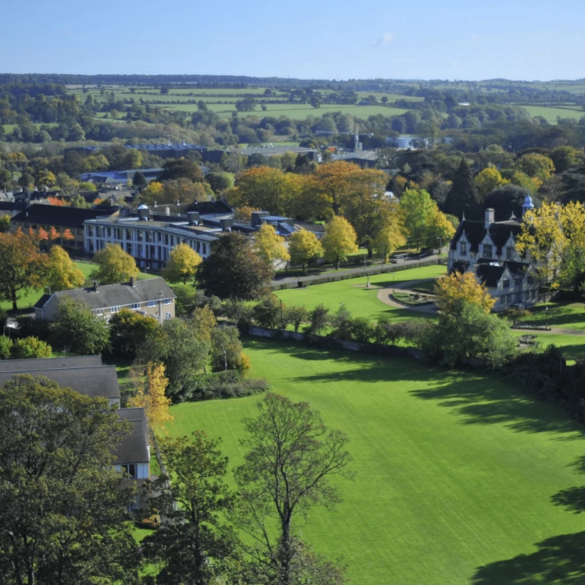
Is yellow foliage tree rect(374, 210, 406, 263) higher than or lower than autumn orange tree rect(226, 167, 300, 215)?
lower

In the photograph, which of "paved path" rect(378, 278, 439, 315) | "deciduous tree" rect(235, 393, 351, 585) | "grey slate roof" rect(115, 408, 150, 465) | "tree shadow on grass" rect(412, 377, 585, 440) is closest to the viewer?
"deciduous tree" rect(235, 393, 351, 585)

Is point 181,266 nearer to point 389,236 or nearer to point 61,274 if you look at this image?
point 61,274

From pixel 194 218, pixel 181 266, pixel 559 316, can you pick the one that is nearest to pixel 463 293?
pixel 559 316

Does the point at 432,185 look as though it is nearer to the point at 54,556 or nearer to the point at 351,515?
the point at 351,515

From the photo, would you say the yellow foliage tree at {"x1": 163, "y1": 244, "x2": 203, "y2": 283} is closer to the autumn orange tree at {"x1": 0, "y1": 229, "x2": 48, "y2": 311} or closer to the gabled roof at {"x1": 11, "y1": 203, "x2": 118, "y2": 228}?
the autumn orange tree at {"x1": 0, "y1": 229, "x2": 48, "y2": 311}

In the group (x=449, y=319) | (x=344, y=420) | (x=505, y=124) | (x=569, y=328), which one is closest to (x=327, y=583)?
(x=344, y=420)

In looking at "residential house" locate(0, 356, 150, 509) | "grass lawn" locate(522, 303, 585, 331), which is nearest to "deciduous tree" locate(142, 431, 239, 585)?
"residential house" locate(0, 356, 150, 509)
